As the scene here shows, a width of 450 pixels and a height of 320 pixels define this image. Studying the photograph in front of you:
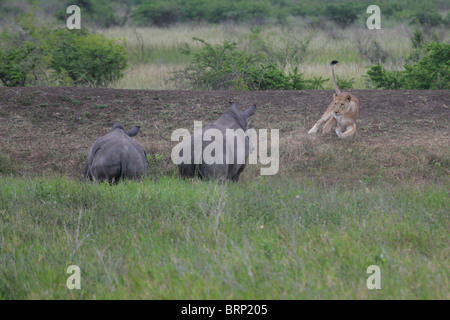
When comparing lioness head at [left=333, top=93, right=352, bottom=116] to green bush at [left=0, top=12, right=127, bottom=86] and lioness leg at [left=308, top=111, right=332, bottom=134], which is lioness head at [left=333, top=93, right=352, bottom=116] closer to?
lioness leg at [left=308, top=111, right=332, bottom=134]

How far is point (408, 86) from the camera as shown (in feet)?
46.0

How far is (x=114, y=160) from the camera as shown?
8.76 meters

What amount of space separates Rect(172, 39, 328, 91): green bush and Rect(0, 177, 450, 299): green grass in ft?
21.3

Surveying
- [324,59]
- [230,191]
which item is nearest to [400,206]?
[230,191]

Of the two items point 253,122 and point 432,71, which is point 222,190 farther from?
point 432,71

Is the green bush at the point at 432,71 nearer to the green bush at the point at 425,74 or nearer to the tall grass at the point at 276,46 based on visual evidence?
the green bush at the point at 425,74

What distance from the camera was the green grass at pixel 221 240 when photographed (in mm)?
5051

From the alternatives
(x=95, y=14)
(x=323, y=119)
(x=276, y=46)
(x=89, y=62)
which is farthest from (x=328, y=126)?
(x=95, y=14)

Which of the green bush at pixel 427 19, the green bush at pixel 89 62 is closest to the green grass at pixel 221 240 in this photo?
the green bush at pixel 89 62

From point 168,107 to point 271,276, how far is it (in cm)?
771

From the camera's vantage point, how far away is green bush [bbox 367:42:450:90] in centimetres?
1330

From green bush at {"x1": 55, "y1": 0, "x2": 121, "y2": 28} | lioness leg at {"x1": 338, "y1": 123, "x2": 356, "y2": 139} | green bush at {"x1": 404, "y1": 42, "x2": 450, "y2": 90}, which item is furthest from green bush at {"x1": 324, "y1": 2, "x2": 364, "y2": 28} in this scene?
lioness leg at {"x1": 338, "y1": 123, "x2": 356, "y2": 139}

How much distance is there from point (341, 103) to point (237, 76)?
4.40 m
